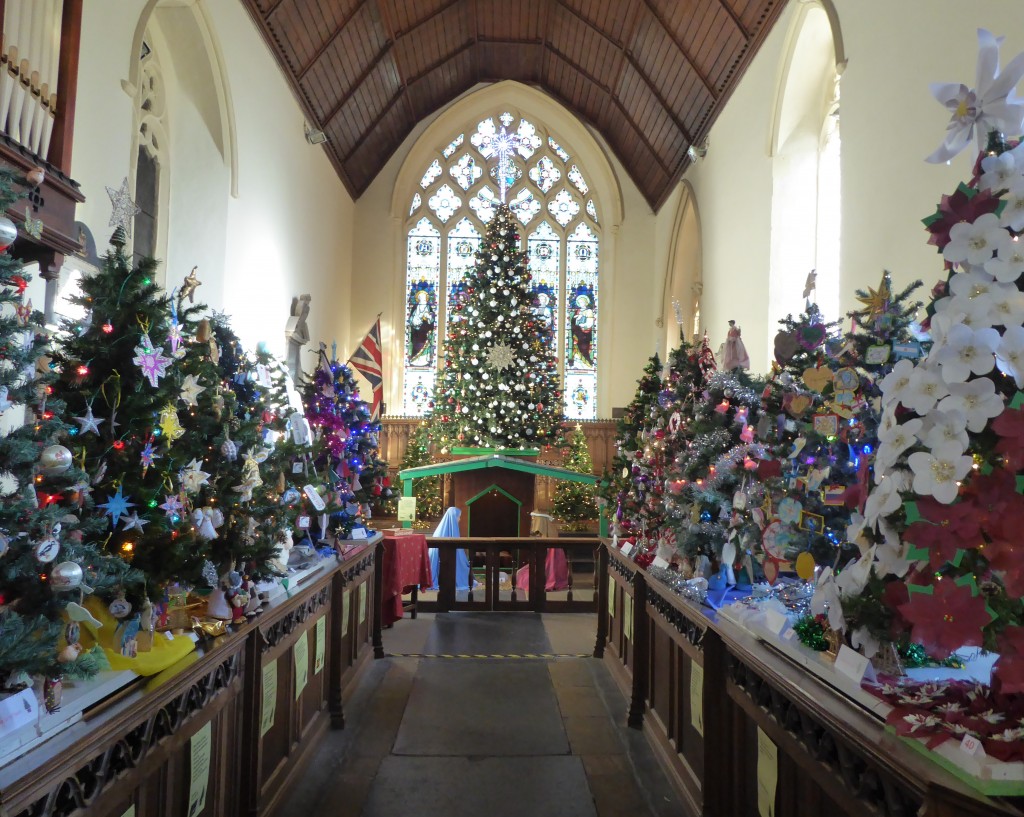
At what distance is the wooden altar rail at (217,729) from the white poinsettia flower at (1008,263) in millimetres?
1812

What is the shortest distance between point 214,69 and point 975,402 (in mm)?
6832

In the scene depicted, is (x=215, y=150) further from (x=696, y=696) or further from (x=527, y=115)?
(x=527, y=115)

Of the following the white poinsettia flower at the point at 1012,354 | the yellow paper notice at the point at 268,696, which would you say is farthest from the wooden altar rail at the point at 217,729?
the white poinsettia flower at the point at 1012,354

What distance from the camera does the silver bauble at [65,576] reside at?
1.50 metres

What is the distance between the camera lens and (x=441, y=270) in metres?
12.3

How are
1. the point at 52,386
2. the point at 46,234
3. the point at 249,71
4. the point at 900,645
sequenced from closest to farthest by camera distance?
the point at 900,645 → the point at 52,386 → the point at 46,234 → the point at 249,71

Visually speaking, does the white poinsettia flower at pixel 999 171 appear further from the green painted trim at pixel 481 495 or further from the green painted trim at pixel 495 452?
the green painted trim at pixel 495 452

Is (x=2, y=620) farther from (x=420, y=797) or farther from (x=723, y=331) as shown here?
(x=723, y=331)

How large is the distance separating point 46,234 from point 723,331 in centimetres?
708

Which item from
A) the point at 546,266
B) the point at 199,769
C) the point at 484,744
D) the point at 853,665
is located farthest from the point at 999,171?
the point at 546,266

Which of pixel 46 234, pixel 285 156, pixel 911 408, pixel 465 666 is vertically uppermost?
pixel 285 156

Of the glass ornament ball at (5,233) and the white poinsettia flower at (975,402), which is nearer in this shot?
the white poinsettia flower at (975,402)

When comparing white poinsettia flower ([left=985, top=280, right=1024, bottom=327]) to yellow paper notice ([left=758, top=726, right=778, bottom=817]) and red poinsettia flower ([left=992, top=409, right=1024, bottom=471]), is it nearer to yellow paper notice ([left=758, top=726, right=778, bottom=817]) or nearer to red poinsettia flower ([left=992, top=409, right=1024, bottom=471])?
red poinsettia flower ([left=992, top=409, right=1024, bottom=471])

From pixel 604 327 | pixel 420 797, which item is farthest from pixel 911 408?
pixel 604 327
